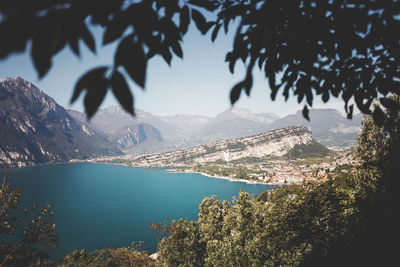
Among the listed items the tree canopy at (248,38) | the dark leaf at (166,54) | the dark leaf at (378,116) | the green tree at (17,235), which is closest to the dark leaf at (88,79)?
the tree canopy at (248,38)

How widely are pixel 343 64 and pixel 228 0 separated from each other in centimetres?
162

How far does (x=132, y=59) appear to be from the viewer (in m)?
1.10

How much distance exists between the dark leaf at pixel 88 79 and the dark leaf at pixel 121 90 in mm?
59

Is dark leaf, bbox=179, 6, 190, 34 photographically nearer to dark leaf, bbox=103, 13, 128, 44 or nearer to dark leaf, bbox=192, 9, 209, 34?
dark leaf, bbox=192, 9, 209, 34

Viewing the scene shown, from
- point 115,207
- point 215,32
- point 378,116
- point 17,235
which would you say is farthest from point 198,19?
point 115,207

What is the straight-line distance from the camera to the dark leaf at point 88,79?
0.98m

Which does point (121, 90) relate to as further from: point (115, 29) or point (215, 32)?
point (215, 32)

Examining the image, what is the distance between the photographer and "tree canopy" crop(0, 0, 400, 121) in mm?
866

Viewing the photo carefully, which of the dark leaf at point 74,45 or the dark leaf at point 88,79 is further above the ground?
the dark leaf at point 74,45

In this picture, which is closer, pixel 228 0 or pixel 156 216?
pixel 228 0

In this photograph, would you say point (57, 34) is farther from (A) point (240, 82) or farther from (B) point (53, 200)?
(B) point (53, 200)

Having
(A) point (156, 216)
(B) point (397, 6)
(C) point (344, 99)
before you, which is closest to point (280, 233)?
(C) point (344, 99)

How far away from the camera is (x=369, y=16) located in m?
2.09

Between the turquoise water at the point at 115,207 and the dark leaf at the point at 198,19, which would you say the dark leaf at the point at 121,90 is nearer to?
the dark leaf at the point at 198,19
